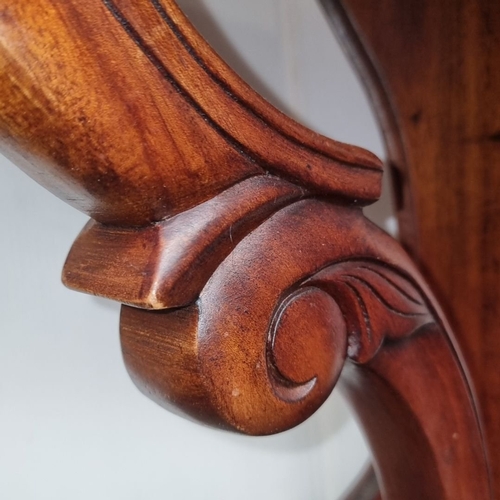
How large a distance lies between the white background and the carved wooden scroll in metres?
0.17

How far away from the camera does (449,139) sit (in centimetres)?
34

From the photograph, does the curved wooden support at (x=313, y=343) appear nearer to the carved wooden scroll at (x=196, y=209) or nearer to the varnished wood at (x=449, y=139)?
the carved wooden scroll at (x=196, y=209)

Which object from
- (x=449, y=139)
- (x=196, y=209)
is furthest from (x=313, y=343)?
(x=449, y=139)

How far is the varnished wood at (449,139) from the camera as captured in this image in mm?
316

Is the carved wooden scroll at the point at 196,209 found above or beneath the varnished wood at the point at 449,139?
beneath

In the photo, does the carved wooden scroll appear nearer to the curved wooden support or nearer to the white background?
the curved wooden support

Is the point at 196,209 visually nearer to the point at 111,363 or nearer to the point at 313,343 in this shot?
the point at 313,343

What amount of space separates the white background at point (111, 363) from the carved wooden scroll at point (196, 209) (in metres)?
0.17

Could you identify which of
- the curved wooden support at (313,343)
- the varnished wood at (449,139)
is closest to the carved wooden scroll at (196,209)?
the curved wooden support at (313,343)

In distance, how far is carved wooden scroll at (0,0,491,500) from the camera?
129 millimetres

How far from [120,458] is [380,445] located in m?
0.23

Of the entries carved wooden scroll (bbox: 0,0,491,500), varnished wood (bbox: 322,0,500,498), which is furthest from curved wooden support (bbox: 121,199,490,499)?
varnished wood (bbox: 322,0,500,498)

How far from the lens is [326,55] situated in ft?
1.71

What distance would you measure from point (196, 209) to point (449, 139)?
9.8 inches
